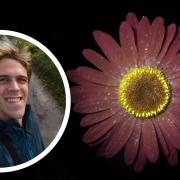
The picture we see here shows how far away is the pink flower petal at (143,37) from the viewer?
2.26 ft

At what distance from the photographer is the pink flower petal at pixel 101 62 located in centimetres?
70

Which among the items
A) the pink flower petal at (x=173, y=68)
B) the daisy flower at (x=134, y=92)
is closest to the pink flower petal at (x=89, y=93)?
the daisy flower at (x=134, y=92)

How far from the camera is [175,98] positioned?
27.4 inches

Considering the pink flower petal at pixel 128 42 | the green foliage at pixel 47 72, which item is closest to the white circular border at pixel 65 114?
the green foliage at pixel 47 72

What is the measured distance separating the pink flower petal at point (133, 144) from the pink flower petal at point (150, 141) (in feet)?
0.04

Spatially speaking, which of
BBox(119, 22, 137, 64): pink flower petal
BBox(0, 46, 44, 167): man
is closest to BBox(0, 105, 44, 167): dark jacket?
BBox(0, 46, 44, 167): man

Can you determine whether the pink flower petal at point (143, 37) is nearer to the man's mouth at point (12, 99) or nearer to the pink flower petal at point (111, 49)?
the pink flower petal at point (111, 49)

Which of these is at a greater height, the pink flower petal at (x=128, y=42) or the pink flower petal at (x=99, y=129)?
the pink flower petal at (x=128, y=42)

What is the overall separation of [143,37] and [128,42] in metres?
0.03

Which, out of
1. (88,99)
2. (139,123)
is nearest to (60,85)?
(88,99)

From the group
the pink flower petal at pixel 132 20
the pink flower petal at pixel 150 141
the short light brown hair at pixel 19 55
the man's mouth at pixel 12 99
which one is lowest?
the pink flower petal at pixel 150 141

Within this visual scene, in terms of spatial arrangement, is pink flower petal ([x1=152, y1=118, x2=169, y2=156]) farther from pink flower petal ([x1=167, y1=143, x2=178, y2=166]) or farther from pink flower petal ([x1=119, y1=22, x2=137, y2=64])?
pink flower petal ([x1=119, y1=22, x2=137, y2=64])

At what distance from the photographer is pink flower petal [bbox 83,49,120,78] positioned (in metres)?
0.70

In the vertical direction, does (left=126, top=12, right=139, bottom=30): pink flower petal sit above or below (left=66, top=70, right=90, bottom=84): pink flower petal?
above
